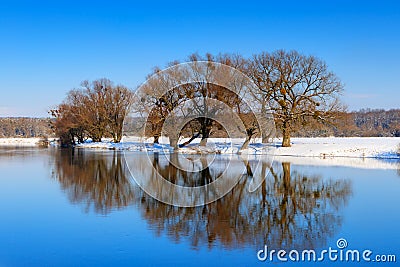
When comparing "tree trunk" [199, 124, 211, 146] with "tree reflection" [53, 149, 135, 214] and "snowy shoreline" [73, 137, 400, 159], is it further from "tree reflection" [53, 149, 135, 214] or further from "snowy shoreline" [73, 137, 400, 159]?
"tree reflection" [53, 149, 135, 214]

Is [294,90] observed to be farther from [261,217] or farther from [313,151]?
[261,217]

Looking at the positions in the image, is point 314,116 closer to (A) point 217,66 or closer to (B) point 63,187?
(A) point 217,66

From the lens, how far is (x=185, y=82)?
36.4m

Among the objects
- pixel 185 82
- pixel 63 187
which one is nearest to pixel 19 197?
pixel 63 187

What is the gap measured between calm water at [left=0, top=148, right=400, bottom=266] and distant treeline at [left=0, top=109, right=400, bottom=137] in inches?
726

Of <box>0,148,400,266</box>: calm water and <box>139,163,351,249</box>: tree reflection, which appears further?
<box>139,163,351,249</box>: tree reflection

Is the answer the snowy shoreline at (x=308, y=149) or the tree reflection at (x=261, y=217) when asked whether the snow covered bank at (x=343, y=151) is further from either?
the tree reflection at (x=261, y=217)

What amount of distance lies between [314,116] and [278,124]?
2754mm

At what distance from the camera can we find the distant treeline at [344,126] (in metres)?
34.9

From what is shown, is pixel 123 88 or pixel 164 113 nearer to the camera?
pixel 164 113

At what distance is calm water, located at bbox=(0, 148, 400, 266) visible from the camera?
25.1ft

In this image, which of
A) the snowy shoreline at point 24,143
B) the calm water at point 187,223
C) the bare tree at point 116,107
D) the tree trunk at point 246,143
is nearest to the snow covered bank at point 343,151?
the tree trunk at point 246,143

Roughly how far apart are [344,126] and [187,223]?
27.6 meters

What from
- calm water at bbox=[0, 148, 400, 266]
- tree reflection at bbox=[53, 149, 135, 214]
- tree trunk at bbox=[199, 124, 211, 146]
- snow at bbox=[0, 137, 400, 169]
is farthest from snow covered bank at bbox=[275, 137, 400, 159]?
tree reflection at bbox=[53, 149, 135, 214]
